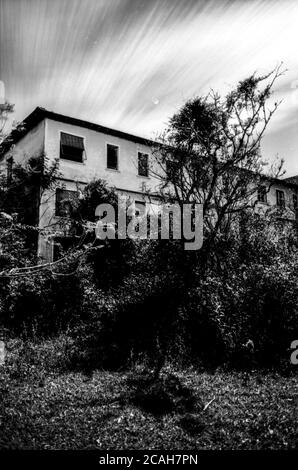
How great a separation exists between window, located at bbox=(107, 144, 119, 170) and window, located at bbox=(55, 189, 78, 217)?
4382 mm

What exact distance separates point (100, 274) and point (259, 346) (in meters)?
6.72

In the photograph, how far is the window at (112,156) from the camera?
23.3 meters

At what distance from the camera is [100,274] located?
13023 millimetres

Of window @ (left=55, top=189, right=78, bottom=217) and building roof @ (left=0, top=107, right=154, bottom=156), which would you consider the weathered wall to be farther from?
window @ (left=55, top=189, right=78, bottom=217)

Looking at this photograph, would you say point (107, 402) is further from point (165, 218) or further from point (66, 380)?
point (165, 218)

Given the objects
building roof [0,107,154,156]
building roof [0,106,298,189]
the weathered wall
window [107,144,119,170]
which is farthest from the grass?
window [107,144,119,170]

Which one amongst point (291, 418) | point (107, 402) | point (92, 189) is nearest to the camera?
point (291, 418)

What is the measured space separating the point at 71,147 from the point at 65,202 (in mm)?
5461

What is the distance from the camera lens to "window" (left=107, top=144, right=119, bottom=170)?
2333cm

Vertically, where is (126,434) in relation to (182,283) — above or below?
below

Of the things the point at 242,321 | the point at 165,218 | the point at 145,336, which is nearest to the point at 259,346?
the point at 242,321

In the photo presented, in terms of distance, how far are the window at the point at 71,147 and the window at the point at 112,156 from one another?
2149mm

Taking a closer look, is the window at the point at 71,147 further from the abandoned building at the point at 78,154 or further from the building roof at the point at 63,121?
the building roof at the point at 63,121

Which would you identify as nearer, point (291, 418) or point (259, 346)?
point (291, 418)
